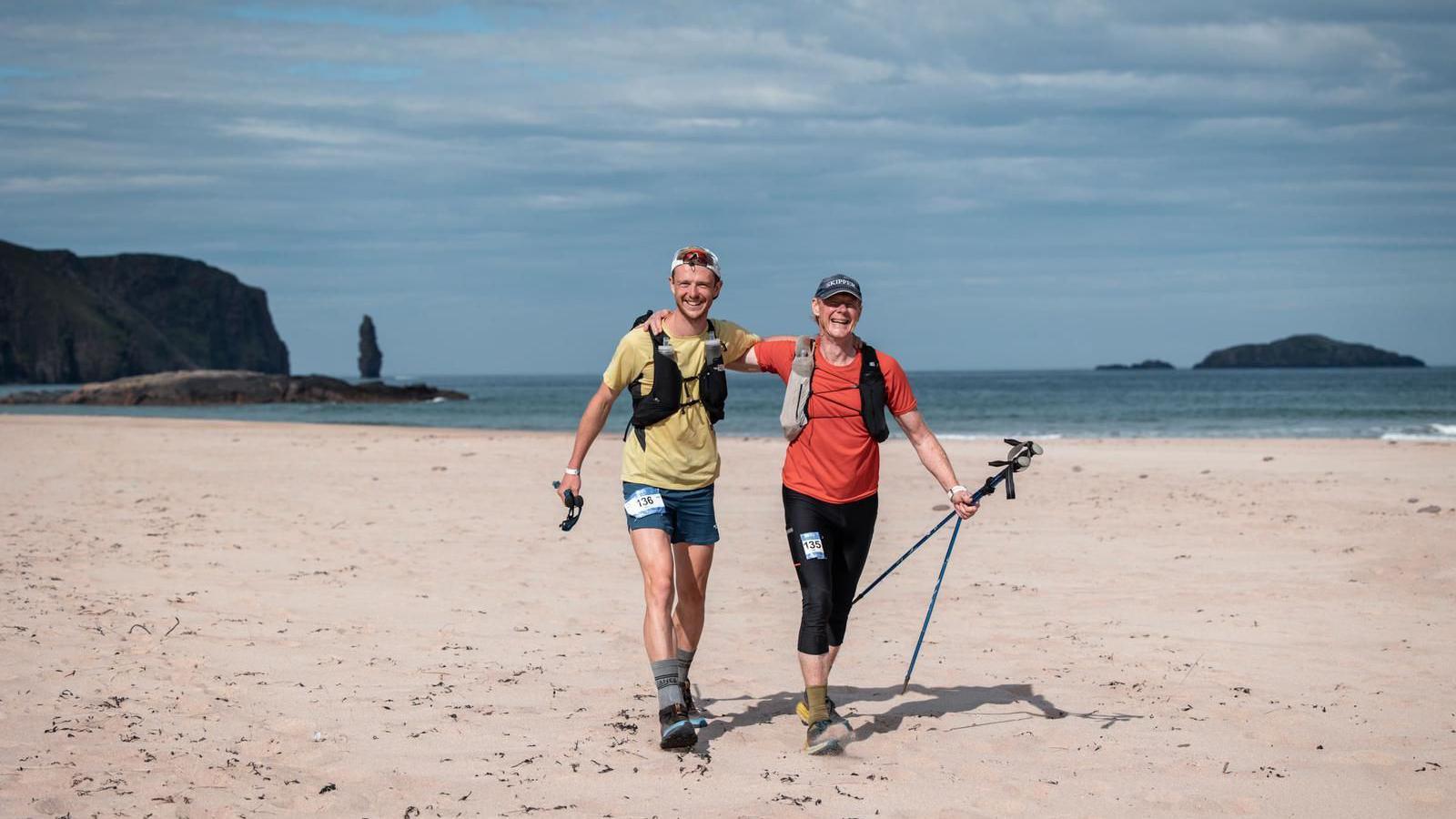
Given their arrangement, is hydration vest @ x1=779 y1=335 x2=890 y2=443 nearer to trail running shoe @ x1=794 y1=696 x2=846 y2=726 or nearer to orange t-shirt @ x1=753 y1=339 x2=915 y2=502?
orange t-shirt @ x1=753 y1=339 x2=915 y2=502

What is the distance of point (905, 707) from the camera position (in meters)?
5.97

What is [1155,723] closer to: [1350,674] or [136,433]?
[1350,674]

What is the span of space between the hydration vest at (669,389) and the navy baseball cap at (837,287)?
1.63 ft

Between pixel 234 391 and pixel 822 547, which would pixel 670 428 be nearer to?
pixel 822 547

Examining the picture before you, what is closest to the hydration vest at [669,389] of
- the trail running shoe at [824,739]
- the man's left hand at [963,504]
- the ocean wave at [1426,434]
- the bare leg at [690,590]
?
the bare leg at [690,590]

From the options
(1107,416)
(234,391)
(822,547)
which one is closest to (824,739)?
(822,547)

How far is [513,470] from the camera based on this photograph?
58.0 ft

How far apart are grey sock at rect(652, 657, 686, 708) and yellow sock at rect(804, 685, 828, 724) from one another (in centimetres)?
53

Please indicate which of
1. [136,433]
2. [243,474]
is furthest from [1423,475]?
[136,433]

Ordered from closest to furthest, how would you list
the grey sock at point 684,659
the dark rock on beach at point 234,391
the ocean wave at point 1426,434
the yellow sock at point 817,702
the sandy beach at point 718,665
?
the sandy beach at point 718,665
the yellow sock at point 817,702
the grey sock at point 684,659
the ocean wave at point 1426,434
the dark rock on beach at point 234,391

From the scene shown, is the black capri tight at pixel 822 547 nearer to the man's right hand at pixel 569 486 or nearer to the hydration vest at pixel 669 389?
the hydration vest at pixel 669 389

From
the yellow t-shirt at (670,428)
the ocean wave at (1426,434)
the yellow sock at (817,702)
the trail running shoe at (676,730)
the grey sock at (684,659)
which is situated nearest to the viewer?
the trail running shoe at (676,730)

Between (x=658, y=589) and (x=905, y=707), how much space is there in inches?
58.8

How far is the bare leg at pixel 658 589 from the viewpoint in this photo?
528 cm
